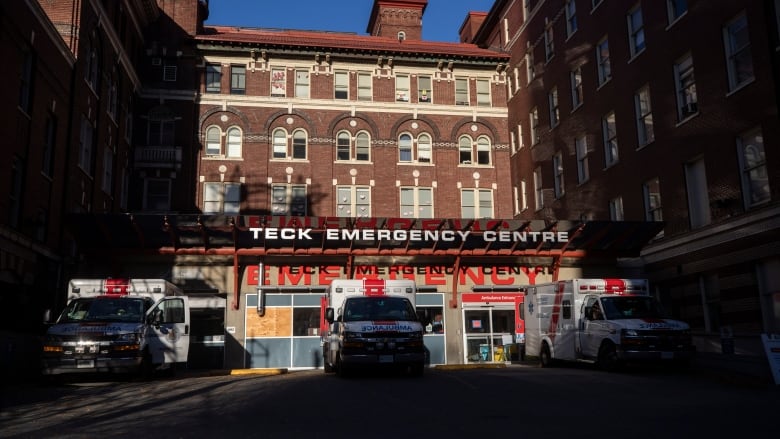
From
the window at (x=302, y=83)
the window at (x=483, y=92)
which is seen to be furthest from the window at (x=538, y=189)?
the window at (x=302, y=83)

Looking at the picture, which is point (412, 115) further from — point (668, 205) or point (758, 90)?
point (758, 90)

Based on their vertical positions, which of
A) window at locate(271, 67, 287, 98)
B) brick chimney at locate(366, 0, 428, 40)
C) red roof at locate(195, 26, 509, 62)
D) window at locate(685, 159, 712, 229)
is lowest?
window at locate(685, 159, 712, 229)

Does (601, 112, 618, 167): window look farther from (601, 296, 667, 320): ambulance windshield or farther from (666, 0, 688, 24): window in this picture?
(601, 296, 667, 320): ambulance windshield

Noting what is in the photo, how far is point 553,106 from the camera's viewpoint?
35.7 m

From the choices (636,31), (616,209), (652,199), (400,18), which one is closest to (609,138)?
(616,209)

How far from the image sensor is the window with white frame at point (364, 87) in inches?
1523

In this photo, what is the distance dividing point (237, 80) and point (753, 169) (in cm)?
2620

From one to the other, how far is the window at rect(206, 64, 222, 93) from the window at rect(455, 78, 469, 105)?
1342cm

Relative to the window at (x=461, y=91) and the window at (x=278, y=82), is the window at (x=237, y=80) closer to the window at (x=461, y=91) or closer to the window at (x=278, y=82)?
the window at (x=278, y=82)

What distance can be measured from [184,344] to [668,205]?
17991 millimetres

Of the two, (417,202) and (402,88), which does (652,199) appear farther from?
(402,88)

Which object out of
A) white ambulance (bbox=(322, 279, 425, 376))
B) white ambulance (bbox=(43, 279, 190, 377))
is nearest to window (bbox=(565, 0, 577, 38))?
white ambulance (bbox=(322, 279, 425, 376))

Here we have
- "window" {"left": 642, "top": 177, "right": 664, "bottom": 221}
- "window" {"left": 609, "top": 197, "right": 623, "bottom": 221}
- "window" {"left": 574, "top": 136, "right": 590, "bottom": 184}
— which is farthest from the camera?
"window" {"left": 574, "top": 136, "right": 590, "bottom": 184}

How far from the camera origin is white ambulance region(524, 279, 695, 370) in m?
17.0
